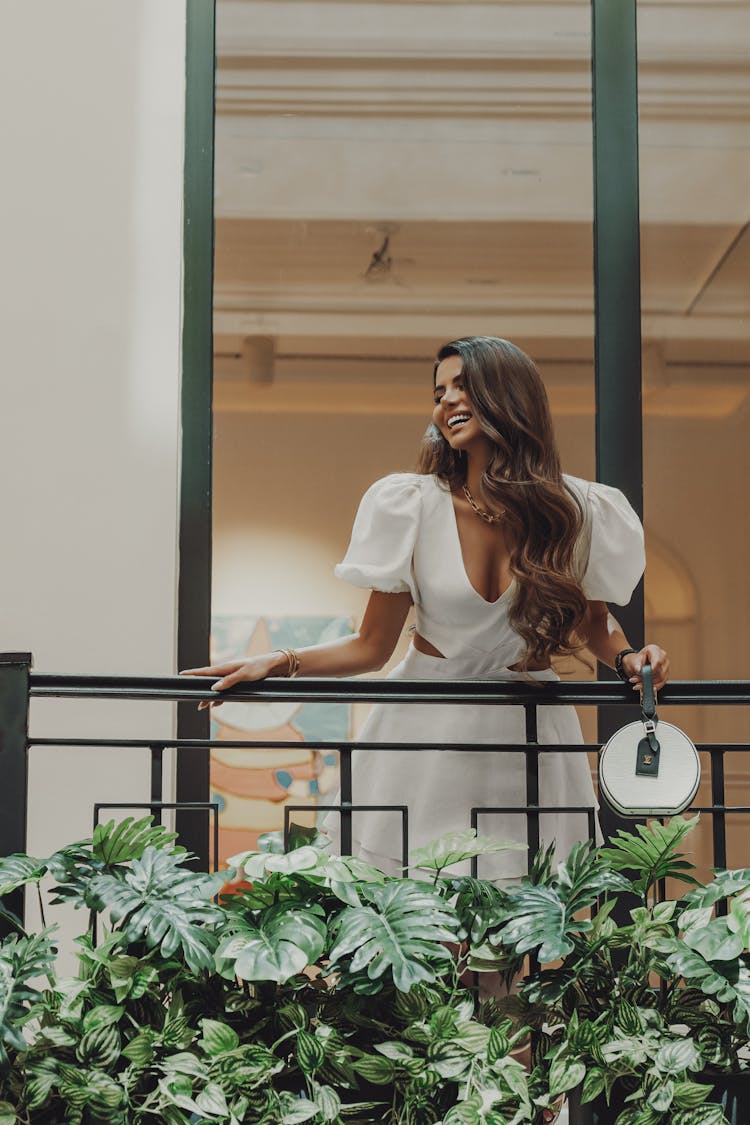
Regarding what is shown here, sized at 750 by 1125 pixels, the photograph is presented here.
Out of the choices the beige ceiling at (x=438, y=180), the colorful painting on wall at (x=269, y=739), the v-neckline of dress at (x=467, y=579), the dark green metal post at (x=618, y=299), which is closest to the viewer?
the v-neckline of dress at (x=467, y=579)

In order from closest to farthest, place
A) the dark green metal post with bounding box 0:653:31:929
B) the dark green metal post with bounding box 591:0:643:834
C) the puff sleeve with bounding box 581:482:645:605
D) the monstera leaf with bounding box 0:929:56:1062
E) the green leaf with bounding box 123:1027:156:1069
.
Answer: the monstera leaf with bounding box 0:929:56:1062 < the green leaf with bounding box 123:1027:156:1069 < the dark green metal post with bounding box 0:653:31:929 < the puff sleeve with bounding box 581:482:645:605 < the dark green metal post with bounding box 591:0:643:834

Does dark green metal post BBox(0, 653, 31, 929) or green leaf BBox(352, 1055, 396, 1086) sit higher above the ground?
dark green metal post BBox(0, 653, 31, 929)

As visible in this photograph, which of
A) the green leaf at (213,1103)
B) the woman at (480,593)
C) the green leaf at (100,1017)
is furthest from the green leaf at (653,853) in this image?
the green leaf at (100,1017)

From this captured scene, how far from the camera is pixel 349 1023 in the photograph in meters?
2.46

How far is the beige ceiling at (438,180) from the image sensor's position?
4.37 meters

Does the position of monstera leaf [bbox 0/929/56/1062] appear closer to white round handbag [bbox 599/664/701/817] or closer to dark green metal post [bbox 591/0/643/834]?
white round handbag [bbox 599/664/701/817]

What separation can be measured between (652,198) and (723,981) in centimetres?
307

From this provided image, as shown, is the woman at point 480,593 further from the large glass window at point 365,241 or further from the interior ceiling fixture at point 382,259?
the interior ceiling fixture at point 382,259

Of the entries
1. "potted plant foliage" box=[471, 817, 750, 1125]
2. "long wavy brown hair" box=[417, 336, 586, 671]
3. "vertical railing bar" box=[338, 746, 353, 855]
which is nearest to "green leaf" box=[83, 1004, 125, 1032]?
"vertical railing bar" box=[338, 746, 353, 855]

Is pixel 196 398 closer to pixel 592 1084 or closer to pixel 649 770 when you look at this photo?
pixel 649 770

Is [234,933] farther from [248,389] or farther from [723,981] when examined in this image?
[248,389]

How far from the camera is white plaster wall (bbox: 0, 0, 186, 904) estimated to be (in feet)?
12.7

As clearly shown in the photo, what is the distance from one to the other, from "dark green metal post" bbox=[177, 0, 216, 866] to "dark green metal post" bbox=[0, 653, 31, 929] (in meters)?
1.25

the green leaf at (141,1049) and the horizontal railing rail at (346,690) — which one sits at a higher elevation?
the horizontal railing rail at (346,690)
